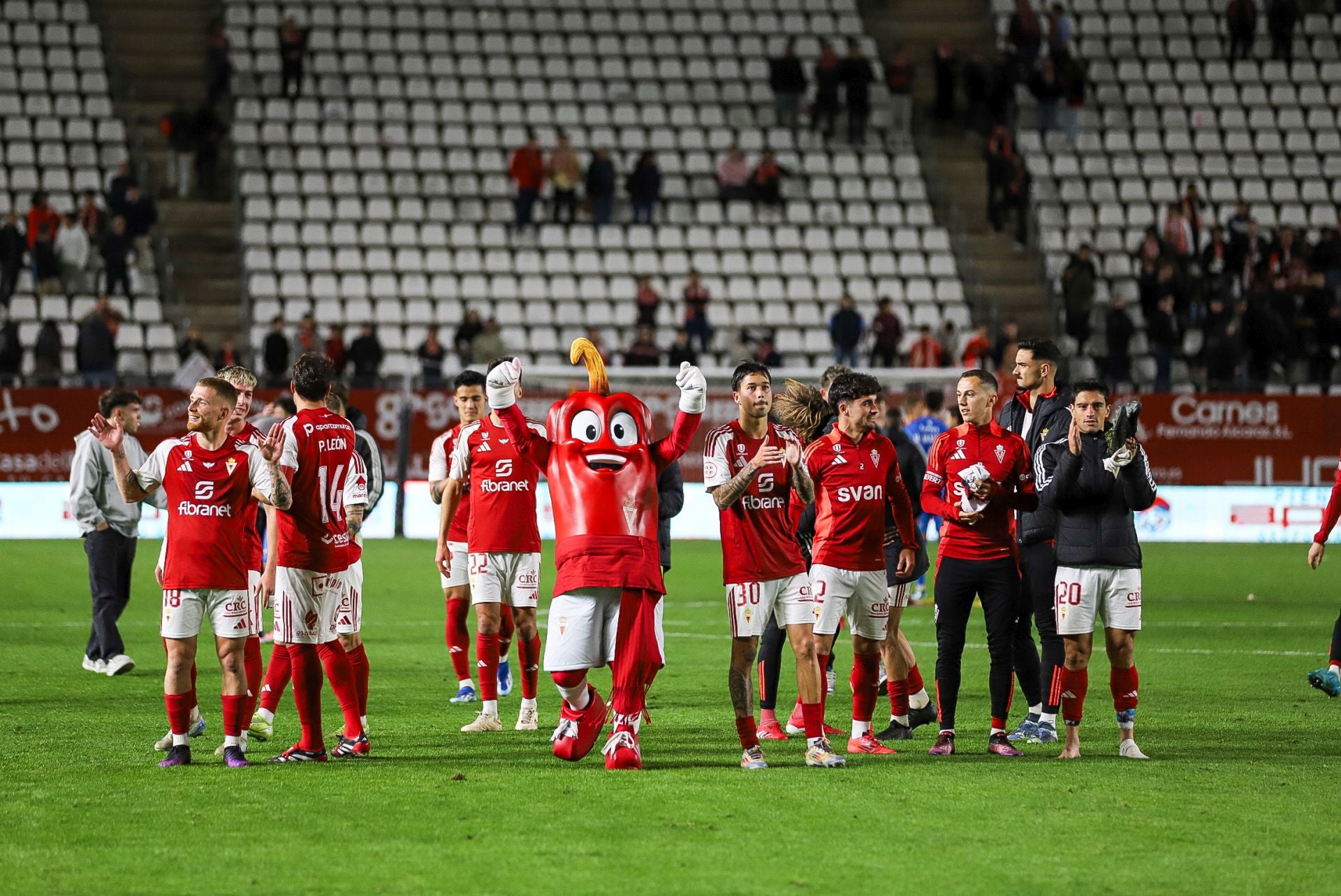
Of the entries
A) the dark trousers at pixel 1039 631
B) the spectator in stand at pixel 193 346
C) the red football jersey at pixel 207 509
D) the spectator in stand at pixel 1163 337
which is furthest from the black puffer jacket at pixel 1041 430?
the spectator in stand at pixel 1163 337

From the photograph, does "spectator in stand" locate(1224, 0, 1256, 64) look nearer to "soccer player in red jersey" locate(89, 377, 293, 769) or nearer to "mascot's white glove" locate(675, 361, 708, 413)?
"mascot's white glove" locate(675, 361, 708, 413)

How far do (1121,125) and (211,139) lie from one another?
17.3 meters

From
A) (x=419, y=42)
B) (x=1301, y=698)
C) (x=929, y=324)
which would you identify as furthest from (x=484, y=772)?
(x=419, y=42)

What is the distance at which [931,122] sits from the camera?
34.2m

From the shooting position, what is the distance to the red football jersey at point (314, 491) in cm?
863

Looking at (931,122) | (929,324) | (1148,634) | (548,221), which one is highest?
(931,122)

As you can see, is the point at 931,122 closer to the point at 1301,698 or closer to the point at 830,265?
the point at 830,265

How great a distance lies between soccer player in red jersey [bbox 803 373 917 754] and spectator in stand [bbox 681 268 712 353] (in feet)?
60.0

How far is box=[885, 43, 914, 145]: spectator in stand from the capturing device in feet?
108

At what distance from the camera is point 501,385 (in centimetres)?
843

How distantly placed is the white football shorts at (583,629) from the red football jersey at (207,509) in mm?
1541

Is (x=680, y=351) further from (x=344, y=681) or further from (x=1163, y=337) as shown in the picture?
(x=344, y=681)

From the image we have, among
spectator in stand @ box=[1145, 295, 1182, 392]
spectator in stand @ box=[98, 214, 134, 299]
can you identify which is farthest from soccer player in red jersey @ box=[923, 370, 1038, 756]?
spectator in stand @ box=[98, 214, 134, 299]

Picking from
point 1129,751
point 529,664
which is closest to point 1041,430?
point 1129,751
